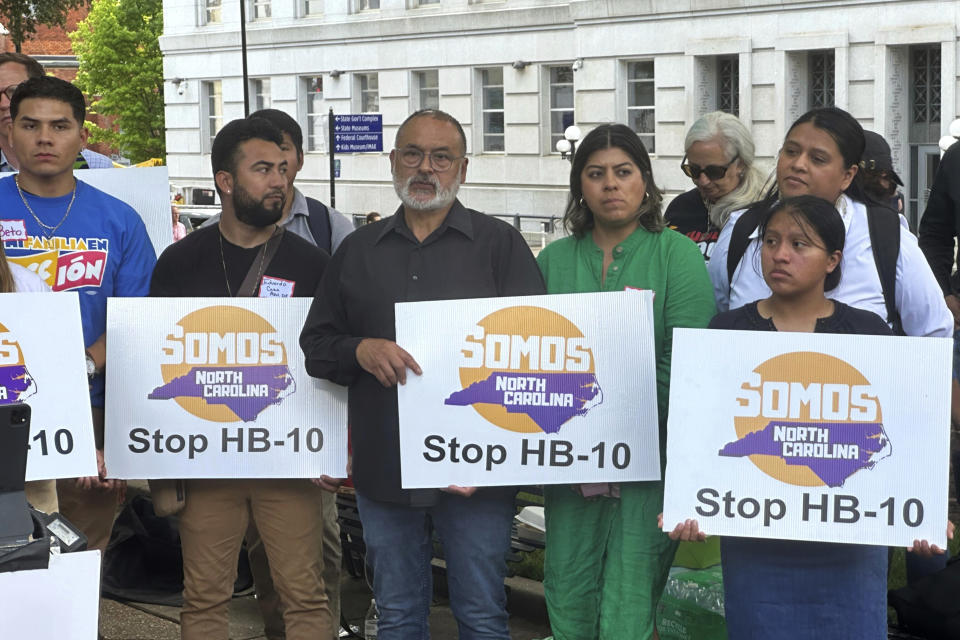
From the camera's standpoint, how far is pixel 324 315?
4691 mm

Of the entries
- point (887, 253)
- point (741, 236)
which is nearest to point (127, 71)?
point (741, 236)

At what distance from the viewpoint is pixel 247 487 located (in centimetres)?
508

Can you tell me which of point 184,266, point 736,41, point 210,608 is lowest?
point 210,608

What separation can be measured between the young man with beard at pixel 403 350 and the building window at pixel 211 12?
4033 cm

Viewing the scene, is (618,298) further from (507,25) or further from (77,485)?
(507,25)

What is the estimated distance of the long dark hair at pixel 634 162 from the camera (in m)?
4.48

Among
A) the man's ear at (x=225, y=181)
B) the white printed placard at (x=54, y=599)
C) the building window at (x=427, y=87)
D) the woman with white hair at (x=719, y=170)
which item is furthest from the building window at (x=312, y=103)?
the white printed placard at (x=54, y=599)

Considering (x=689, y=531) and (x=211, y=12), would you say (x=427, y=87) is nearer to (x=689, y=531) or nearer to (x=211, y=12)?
(x=211, y=12)

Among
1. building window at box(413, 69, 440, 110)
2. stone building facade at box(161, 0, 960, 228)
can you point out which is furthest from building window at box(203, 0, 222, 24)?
building window at box(413, 69, 440, 110)

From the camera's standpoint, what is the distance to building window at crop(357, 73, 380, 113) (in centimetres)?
3816

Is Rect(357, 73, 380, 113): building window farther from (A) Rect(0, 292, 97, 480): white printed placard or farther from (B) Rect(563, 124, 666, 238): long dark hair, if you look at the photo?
(B) Rect(563, 124, 666, 238): long dark hair

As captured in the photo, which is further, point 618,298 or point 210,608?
point 210,608

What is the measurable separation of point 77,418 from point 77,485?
427 mm

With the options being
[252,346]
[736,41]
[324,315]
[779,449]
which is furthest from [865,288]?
[736,41]
